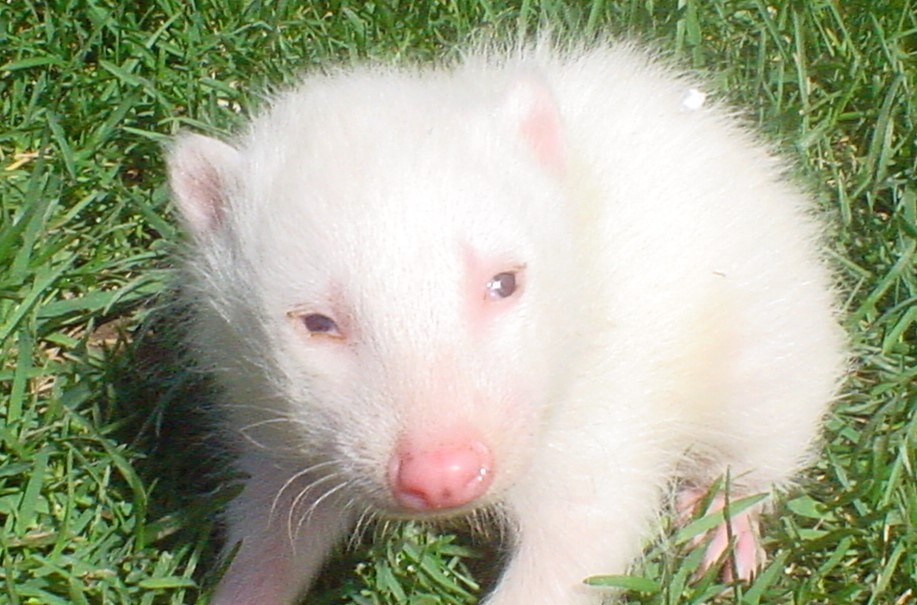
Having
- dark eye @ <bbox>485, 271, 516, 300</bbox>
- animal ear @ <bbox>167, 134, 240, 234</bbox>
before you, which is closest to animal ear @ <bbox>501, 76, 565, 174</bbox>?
dark eye @ <bbox>485, 271, 516, 300</bbox>

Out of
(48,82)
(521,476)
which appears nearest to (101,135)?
(48,82)

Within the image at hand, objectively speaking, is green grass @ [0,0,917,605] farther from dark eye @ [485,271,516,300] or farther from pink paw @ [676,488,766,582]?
dark eye @ [485,271,516,300]

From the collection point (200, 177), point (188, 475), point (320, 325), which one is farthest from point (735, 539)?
point (200, 177)

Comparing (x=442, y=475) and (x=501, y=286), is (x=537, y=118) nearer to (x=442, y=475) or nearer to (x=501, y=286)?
(x=501, y=286)

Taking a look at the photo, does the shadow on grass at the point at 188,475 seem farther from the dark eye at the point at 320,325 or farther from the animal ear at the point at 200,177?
the dark eye at the point at 320,325

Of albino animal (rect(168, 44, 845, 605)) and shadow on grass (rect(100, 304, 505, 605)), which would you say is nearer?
albino animal (rect(168, 44, 845, 605))

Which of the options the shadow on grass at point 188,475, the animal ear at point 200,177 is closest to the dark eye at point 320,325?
the animal ear at point 200,177

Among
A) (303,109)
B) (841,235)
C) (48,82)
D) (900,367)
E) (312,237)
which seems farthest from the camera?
(48,82)

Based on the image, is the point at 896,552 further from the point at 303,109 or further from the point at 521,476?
the point at 303,109
